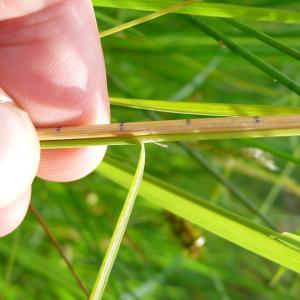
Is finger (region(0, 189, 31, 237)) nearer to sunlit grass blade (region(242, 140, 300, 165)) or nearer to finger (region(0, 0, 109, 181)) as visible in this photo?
finger (region(0, 0, 109, 181))

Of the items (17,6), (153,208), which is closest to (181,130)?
(17,6)

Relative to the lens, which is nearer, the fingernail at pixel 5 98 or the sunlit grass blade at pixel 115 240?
the sunlit grass blade at pixel 115 240

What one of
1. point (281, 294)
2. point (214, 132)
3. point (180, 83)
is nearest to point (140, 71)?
point (180, 83)

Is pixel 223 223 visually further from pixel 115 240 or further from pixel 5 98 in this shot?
pixel 5 98

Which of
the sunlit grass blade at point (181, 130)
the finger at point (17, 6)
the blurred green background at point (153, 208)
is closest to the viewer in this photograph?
the sunlit grass blade at point (181, 130)

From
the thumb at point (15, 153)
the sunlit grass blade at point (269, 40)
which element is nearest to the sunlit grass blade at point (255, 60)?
the sunlit grass blade at point (269, 40)

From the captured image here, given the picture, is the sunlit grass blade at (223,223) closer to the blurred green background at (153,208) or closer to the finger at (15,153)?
the finger at (15,153)

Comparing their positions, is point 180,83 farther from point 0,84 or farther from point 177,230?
point 0,84
